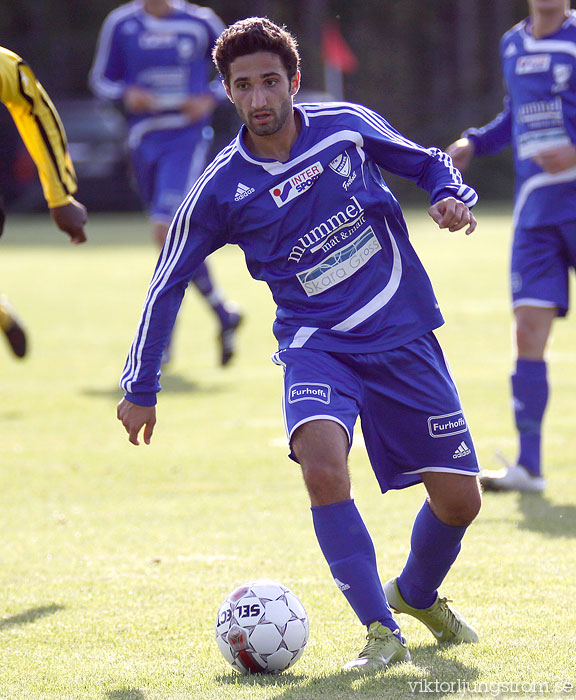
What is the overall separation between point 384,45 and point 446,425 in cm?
2935

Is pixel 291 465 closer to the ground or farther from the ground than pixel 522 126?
closer to the ground

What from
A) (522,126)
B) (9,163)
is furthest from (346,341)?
(9,163)

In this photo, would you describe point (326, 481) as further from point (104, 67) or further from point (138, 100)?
point (104, 67)

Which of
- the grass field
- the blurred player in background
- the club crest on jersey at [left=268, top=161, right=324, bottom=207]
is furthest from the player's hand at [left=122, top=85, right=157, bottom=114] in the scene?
the club crest on jersey at [left=268, top=161, right=324, bottom=207]

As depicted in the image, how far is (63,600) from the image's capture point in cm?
457

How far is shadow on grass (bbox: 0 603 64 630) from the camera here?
14.2 feet

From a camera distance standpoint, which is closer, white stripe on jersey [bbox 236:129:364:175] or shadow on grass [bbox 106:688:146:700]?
shadow on grass [bbox 106:688:146:700]

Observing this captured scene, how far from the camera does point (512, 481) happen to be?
6.09 meters

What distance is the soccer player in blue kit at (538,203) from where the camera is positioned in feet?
20.1

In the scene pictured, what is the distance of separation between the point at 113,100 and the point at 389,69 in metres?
23.1

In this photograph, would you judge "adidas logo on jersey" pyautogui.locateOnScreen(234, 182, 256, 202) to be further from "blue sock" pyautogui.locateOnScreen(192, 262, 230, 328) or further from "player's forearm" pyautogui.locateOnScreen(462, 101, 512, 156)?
"blue sock" pyautogui.locateOnScreen(192, 262, 230, 328)

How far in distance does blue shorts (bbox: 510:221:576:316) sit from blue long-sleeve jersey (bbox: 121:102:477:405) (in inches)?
85.6

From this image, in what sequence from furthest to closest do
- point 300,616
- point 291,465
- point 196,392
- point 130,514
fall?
1. point 196,392
2. point 291,465
3. point 130,514
4. point 300,616

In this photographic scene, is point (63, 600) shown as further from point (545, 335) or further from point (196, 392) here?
point (196, 392)
